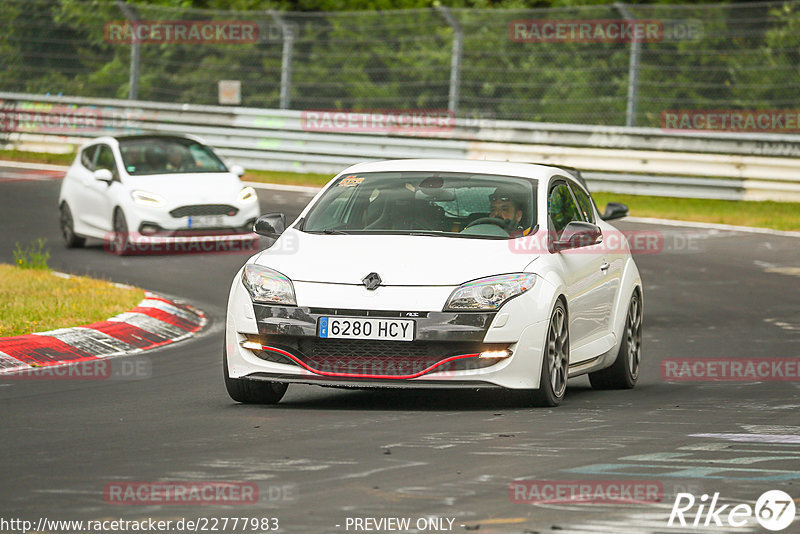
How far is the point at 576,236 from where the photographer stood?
32.3ft

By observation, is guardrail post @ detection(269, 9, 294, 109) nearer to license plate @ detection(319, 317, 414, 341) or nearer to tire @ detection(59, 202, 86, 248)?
tire @ detection(59, 202, 86, 248)

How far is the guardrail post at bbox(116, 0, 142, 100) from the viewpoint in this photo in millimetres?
30194

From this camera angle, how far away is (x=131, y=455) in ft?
24.1

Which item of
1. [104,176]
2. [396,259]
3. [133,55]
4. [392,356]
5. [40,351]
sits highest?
[133,55]

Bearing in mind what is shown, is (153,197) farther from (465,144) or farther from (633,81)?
(633,81)

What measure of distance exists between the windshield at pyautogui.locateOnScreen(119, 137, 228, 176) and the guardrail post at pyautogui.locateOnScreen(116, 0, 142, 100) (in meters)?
9.44

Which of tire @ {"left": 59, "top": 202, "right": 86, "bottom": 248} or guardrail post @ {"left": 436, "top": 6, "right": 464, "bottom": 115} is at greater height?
guardrail post @ {"left": 436, "top": 6, "right": 464, "bottom": 115}

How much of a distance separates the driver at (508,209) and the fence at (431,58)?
1460cm

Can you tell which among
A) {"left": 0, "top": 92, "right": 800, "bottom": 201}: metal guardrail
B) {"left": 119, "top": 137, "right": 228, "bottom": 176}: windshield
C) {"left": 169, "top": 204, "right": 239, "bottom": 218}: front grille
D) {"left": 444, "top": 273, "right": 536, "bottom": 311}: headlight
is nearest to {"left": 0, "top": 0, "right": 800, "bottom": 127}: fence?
{"left": 0, "top": 92, "right": 800, "bottom": 201}: metal guardrail

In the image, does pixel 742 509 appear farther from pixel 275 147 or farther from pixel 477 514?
pixel 275 147

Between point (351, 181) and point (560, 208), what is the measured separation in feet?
4.52

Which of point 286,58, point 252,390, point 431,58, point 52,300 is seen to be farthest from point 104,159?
point 252,390

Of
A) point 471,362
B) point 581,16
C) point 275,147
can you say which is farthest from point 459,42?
point 471,362

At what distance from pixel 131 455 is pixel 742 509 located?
276 centimetres
